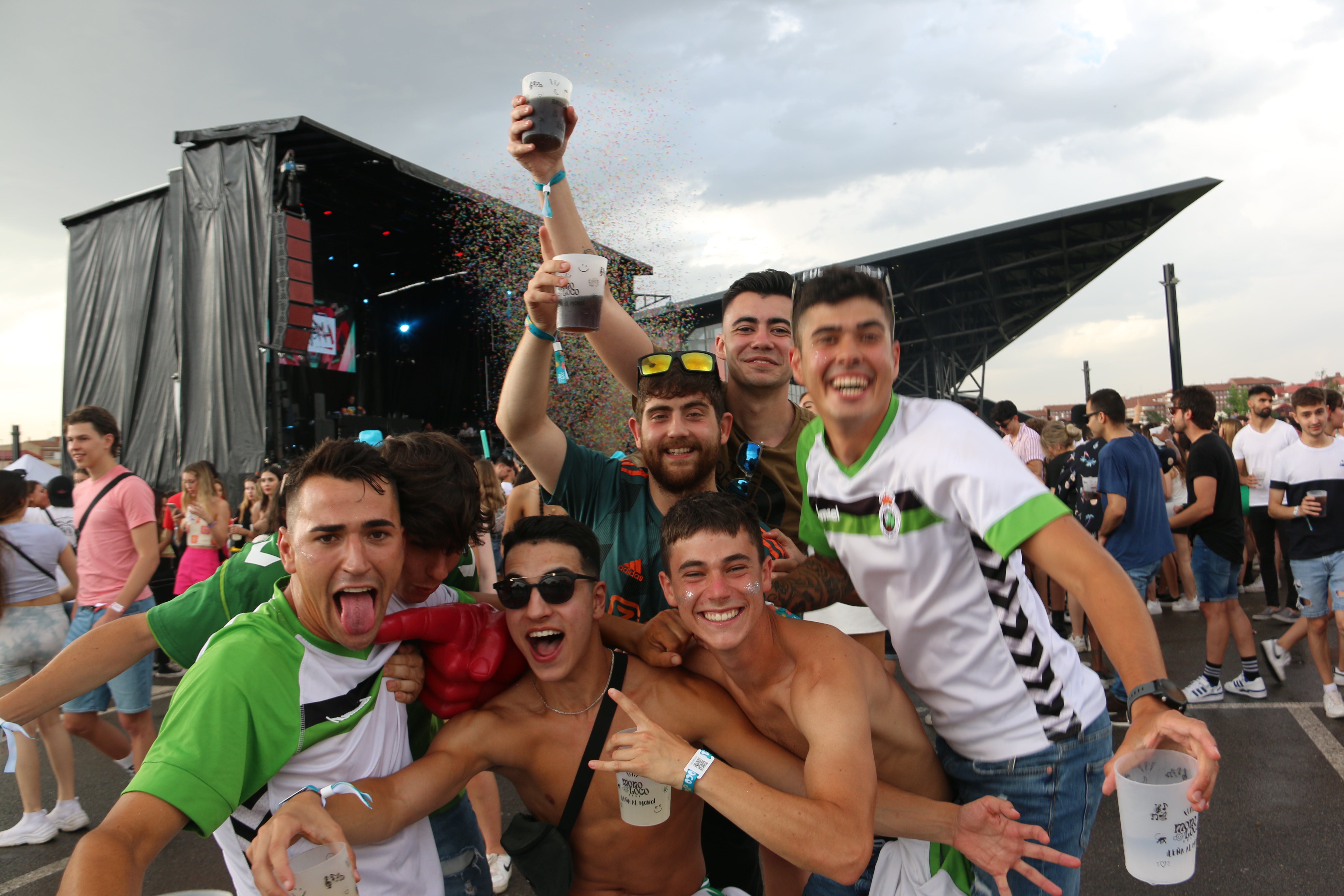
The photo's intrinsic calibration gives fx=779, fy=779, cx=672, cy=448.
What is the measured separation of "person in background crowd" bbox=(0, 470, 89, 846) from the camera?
13.6 feet

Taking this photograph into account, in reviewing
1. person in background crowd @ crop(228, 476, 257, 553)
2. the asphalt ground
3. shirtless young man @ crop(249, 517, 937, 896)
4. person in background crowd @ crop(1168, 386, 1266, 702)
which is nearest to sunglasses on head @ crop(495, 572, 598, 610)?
shirtless young man @ crop(249, 517, 937, 896)

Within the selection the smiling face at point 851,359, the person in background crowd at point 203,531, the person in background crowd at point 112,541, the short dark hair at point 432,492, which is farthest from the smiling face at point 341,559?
the person in background crowd at point 203,531

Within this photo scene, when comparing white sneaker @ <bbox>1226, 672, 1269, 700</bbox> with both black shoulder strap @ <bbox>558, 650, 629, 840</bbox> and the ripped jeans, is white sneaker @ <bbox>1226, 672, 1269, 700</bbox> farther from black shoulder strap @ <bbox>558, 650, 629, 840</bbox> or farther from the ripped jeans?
the ripped jeans

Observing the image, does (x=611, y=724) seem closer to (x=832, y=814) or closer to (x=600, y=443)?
(x=832, y=814)

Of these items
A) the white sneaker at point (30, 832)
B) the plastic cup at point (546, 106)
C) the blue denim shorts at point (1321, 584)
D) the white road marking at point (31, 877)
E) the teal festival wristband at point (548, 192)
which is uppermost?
the plastic cup at point (546, 106)

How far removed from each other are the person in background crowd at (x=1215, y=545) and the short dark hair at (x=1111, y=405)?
27.7 inches

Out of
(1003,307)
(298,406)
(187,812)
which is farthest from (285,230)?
(1003,307)

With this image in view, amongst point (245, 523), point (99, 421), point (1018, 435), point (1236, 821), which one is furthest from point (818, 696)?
point (245, 523)

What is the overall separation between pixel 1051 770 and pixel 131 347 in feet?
48.6

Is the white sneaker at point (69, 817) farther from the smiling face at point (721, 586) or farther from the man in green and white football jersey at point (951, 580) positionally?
the man in green and white football jersey at point (951, 580)

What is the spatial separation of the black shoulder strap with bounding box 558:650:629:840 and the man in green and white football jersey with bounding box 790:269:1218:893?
0.79 m

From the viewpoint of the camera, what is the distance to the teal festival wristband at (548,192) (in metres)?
2.72

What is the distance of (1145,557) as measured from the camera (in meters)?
5.56

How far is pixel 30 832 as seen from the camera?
13.6 ft
